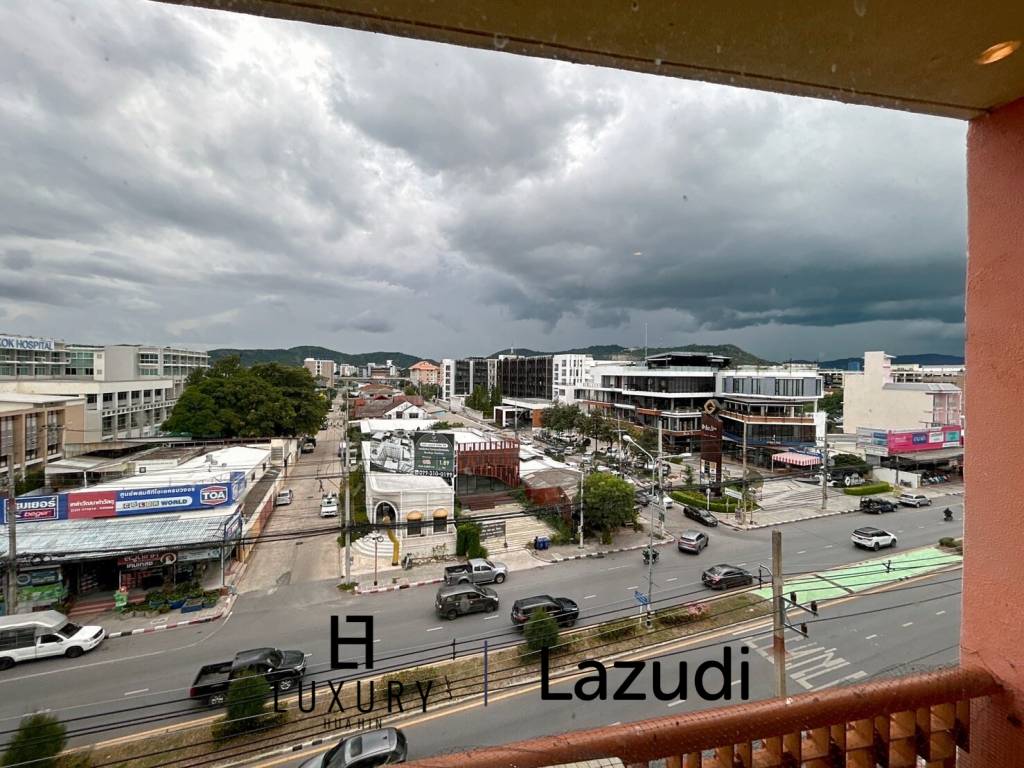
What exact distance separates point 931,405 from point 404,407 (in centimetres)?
2785

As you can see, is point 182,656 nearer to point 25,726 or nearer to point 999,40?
point 25,726

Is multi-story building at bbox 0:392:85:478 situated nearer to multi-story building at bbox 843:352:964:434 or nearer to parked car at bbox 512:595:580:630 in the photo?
parked car at bbox 512:595:580:630

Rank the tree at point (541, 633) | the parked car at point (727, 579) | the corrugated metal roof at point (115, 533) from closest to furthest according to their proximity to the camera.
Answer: the tree at point (541, 633) → the corrugated metal roof at point (115, 533) → the parked car at point (727, 579)

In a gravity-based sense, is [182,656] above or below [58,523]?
below

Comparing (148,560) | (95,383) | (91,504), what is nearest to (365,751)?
(148,560)

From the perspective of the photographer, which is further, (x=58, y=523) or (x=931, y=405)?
(x=931, y=405)

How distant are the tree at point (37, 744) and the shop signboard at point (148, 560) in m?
5.59

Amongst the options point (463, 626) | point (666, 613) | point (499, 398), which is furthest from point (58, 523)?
point (499, 398)

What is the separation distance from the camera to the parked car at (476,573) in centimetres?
963

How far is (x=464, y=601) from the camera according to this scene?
8320 mm

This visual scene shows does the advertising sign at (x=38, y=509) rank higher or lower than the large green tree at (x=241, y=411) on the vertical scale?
lower

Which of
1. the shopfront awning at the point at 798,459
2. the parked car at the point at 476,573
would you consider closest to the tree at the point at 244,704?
the parked car at the point at 476,573

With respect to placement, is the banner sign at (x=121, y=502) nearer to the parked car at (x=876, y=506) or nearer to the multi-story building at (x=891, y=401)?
the parked car at (x=876, y=506)

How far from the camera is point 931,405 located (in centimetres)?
2058
